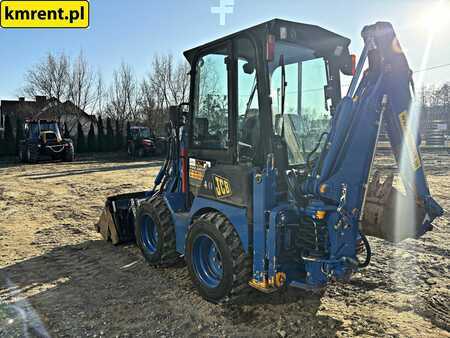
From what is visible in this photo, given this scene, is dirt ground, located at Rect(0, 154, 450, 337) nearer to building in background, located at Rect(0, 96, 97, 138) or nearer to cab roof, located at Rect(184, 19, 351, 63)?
cab roof, located at Rect(184, 19, 351, 63)

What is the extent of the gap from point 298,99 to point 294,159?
2.13 ft

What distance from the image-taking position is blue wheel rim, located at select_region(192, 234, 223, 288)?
12.8ft

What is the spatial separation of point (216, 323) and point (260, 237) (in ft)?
2.87

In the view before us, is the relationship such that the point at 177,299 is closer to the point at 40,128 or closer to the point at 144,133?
the point at 40,128

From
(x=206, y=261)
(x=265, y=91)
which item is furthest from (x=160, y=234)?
(x=265, y=91)

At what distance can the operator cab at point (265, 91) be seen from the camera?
11.4ft

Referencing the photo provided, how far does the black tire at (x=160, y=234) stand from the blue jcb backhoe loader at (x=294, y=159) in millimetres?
418

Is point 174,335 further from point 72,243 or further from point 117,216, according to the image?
point 72,243

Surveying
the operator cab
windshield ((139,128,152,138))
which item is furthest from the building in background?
the operator cab

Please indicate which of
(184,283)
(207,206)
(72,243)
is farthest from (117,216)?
(207,206)

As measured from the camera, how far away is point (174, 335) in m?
3.33

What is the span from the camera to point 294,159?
367 centimetres

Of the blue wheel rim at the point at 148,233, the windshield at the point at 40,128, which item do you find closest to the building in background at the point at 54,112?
the windshield at the point at 40,128

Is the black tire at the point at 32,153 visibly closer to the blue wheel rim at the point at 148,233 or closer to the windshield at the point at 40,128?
the windshield at the point at 40,128
